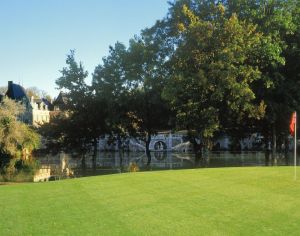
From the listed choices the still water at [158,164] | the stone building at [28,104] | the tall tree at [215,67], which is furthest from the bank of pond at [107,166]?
the stone building at [28,104]

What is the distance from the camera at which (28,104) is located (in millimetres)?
95562

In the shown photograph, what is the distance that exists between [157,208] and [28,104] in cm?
8539

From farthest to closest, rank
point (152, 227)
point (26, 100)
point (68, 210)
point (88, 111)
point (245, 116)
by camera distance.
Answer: point (26, 100) → point (88, 111) → point (245, 116) → point (68, 210) → point (152, 227)

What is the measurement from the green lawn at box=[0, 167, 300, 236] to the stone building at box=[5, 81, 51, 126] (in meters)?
72.7

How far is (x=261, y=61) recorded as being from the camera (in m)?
41.8

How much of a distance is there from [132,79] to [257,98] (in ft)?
48.4

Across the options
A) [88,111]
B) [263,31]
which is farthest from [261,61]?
[88,111]

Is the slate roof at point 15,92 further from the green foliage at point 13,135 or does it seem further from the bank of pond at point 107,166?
the green foliage at point 13,135

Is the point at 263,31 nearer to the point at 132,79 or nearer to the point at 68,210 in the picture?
the point at 132,79

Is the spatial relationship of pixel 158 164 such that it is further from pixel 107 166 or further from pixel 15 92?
pixel 15 92

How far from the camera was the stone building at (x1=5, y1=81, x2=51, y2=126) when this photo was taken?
92.3m

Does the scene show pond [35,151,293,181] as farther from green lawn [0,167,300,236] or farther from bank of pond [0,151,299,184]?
green lawn [0,167,300,236]

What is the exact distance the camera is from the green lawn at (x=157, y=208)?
11.4 metres

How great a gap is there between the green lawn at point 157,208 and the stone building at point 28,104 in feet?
239
